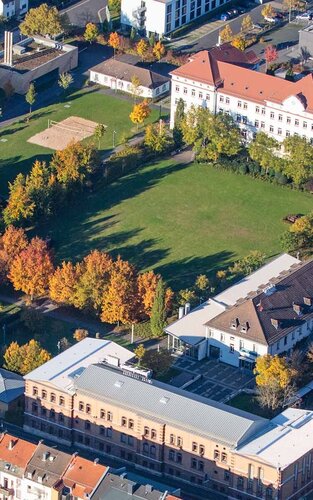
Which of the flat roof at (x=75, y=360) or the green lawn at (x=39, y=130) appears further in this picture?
the green lawn at (x=39, y=130)

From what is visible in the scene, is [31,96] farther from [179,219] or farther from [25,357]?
[25,357]

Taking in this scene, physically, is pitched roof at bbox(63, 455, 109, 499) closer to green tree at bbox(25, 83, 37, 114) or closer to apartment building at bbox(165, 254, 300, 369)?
apartment building at bbox(165, 254, 300, 369)

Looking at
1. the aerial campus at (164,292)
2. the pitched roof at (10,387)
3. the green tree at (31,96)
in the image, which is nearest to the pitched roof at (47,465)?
the aerial campus at (164,292)

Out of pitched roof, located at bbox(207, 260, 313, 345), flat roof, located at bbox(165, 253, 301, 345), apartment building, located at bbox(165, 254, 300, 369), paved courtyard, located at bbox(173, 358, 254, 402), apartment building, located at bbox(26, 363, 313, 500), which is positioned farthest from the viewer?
flat roof, located at bbox(165, 253, 301, 345)

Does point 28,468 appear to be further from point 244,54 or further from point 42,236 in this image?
point 244,54

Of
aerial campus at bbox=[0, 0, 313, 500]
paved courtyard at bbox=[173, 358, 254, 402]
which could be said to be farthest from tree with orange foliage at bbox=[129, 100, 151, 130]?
paved courtyard at bbox=[173, 358, 254, 402]

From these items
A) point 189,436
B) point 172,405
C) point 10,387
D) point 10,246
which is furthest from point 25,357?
point 189,436

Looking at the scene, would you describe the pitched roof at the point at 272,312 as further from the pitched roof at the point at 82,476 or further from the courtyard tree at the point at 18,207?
the courtyard tree at the point at 18,207
